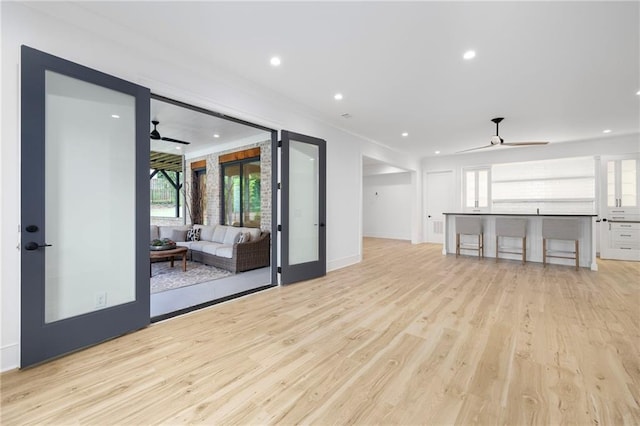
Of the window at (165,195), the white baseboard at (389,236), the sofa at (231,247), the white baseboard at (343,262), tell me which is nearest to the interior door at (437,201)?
the white baseboard at (389,236)

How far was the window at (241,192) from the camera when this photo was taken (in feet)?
22.8

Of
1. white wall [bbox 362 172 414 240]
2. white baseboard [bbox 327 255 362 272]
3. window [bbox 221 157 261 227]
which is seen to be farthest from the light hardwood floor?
white wall [bbox 362 172 414 240]

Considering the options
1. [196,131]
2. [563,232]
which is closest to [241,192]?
[196,131]

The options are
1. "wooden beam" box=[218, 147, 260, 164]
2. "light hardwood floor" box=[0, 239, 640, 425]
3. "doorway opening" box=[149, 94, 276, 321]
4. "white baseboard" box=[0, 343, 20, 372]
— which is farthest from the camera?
"wooden beam" box=[218, 147, 260, 164]

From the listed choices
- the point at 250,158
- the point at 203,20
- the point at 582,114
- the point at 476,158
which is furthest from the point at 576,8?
the point at 476,158

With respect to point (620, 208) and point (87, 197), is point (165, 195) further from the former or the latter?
point (620, 208)

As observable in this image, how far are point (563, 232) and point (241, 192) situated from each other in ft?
23.1

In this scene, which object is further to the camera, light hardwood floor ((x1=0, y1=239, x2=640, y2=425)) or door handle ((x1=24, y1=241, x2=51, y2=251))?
door handle ((x1=24, y1=241, x2=51, y2=251))

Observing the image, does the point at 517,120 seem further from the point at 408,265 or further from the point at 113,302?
the point at 113,302

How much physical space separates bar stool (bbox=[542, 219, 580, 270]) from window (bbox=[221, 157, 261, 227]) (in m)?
6.15

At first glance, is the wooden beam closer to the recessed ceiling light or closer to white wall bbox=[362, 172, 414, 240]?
the recessed ceiling light

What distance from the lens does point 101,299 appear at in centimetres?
253

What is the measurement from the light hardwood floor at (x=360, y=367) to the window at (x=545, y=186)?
4497 millimetres

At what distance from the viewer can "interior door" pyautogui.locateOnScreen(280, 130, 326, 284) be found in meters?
4.29
